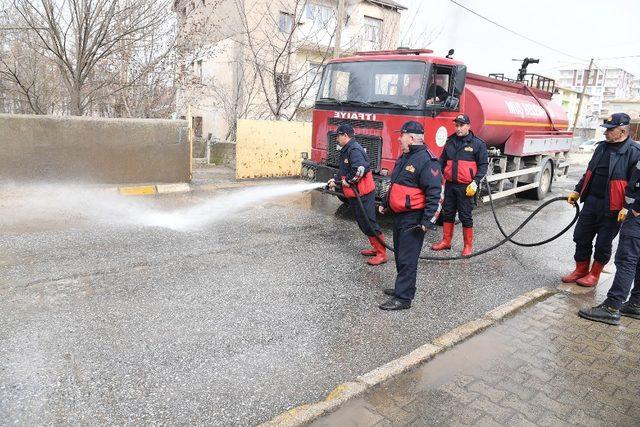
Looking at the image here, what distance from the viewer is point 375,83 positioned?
759 cm

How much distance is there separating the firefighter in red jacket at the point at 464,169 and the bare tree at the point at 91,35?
7.43 m

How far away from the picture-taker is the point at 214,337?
385 centimetres

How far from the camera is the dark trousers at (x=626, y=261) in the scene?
14.8 feet

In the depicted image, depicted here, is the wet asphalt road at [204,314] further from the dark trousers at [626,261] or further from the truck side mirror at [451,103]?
the truck side mirror at [451,103]

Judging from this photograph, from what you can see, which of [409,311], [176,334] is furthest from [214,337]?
[409,311]

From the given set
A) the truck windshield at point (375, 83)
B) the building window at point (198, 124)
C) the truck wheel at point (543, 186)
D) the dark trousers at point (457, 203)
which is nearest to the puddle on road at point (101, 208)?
the truck windshield at point (375, 83)

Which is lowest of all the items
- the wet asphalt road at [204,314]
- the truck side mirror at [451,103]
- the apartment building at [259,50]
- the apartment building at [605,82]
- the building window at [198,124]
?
the wet asphalt road at [204,314]

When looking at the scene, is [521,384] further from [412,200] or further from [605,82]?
[605,82]

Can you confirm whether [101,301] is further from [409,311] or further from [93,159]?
[93,159]

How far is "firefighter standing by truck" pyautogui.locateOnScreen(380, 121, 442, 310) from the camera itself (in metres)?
4.45

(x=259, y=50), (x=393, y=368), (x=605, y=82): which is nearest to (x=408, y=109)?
(x=393, y=368)

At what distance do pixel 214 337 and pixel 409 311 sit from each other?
6.48 feet

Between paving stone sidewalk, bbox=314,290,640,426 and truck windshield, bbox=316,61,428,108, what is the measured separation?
4093mm

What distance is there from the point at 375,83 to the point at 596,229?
13.0 ft
